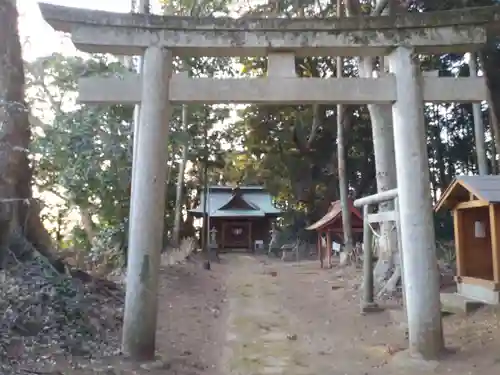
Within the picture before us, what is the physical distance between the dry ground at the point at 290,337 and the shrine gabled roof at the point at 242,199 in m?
19.0

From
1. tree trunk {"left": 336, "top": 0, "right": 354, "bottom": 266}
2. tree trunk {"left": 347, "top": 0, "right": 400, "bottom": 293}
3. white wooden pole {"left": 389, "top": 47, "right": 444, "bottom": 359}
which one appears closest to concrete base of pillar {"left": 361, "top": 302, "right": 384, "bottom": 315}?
tree trunk {"left": 347, "top": 0, "right": 400, "bottom": 293}

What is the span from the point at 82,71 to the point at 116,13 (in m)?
8.02

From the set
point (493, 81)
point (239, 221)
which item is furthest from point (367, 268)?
point (239, 221)

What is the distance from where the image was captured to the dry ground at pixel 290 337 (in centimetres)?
606

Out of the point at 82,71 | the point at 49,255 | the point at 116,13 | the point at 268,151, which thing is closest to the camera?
the point at 116,13

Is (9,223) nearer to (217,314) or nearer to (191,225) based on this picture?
(217,314)

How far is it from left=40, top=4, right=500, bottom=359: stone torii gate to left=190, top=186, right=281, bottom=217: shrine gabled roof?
82.1 feet

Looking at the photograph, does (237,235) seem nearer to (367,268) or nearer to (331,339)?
(367,268)

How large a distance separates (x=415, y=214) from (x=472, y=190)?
9.65 ft

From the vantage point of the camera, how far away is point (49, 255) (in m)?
8.30

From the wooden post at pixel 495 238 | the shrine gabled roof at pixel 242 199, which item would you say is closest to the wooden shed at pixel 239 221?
the shrine gabled roof at pixel 242 199

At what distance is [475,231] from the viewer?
9688 millimetres

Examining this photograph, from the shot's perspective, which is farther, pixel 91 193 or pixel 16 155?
pixel 91 193

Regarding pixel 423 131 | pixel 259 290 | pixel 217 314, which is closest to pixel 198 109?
pixel 259 290
